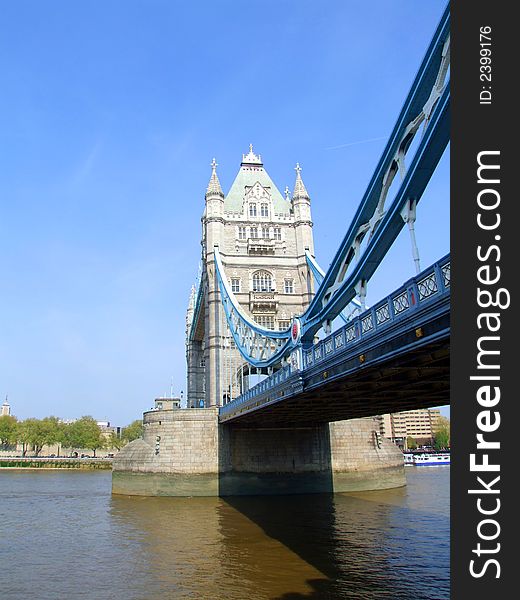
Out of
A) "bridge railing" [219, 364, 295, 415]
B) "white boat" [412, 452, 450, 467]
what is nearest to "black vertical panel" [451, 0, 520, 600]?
"bridge railing" [219, 364, 295, 415]

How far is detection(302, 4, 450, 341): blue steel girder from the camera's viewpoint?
1241cm

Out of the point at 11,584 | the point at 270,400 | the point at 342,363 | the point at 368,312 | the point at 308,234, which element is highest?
the point at 308,234

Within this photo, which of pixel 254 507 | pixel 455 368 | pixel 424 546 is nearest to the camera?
pixel 455 368

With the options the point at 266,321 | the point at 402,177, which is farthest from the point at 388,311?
the point at 266,321

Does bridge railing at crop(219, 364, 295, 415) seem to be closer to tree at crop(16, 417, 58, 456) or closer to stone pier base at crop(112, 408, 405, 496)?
stone pier base at crop(112, 408, 405, 496)

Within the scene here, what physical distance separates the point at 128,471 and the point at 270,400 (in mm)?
17041

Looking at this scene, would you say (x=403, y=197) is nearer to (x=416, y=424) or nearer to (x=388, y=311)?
(x=388, y=311)

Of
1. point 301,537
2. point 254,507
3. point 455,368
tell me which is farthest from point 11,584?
point 254,507

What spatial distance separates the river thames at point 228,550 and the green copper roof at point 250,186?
2953cm

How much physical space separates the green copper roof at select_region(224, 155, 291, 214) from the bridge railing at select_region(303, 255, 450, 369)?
3740 centimetres

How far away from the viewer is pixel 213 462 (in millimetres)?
35469

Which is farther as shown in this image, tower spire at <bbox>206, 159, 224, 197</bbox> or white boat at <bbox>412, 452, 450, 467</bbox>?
white boat at <bbox>412, 452, 450, 467</bbox>

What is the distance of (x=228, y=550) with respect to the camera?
1836 cm

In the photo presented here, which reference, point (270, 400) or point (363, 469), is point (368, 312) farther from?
point (363, 469)
